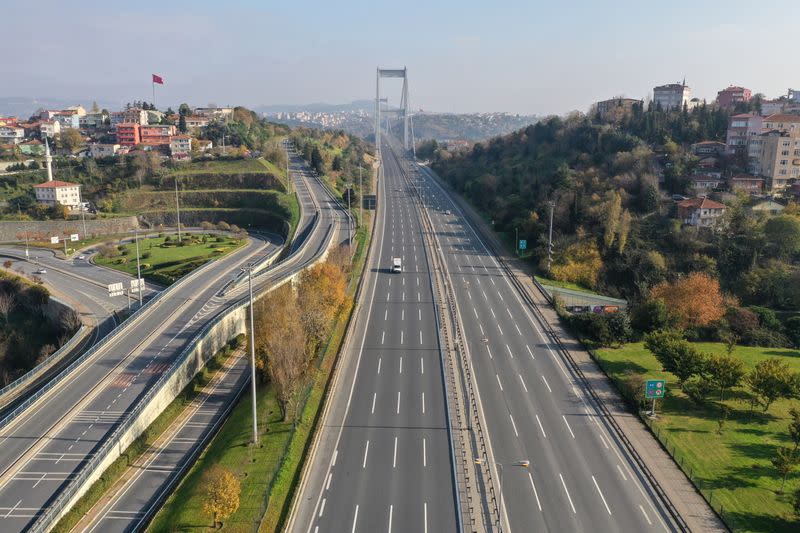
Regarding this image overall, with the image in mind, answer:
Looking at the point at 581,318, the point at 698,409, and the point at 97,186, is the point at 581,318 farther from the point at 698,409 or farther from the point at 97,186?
the point at 97,186

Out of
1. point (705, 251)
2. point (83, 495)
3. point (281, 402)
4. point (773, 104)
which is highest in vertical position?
point (773, 104)

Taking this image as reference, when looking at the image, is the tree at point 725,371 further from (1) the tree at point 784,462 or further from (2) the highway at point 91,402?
(2) the highway at point 91,402

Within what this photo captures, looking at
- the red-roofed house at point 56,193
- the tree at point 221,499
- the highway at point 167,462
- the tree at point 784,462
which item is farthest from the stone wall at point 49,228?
the tree at point 784,462

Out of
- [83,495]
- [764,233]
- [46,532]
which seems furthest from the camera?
[764,233]

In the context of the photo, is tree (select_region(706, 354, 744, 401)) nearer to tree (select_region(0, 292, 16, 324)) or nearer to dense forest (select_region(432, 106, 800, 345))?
dense forest (select_region(432, 106, 800, 345))

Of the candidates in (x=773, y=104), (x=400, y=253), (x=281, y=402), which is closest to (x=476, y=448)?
(x=281, y=402)

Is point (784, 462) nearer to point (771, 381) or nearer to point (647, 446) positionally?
point (647, 446)

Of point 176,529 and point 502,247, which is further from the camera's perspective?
point 502,247
